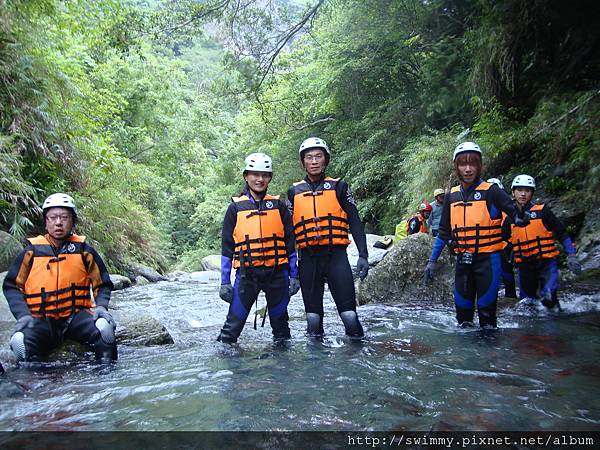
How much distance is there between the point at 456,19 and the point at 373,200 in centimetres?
630

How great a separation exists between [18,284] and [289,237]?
2.60 meters

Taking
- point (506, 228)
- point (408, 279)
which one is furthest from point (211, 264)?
point (506, 228)

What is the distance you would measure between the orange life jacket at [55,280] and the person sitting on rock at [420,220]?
298 inches

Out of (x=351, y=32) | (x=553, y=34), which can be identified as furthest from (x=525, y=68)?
(x=351, y=32)

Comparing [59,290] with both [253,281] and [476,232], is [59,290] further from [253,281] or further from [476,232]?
[476,232]

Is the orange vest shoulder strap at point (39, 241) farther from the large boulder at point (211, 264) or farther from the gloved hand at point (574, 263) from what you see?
the large boulder at point (211, 264)

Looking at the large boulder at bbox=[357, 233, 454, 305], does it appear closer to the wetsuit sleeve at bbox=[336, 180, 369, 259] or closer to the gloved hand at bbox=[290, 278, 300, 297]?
the wetsuit sleeve at bbox=[336, 180, 369, 259]

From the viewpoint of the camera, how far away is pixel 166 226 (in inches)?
1411

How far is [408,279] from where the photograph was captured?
780 centimetres

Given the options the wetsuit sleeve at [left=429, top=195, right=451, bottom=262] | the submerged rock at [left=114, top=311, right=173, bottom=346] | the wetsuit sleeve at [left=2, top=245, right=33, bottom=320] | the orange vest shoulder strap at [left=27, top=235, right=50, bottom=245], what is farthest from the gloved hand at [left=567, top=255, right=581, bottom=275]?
the wetsuit sleeve at [left=2, top=245, right=33, bottom=320]

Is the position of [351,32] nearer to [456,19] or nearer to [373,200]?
[456,19]

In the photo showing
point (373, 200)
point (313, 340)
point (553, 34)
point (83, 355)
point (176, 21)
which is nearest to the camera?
point (83, 355)

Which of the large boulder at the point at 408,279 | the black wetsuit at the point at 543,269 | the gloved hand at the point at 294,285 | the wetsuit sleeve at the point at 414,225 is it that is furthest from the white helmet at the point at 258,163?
the wetsuit sleeve at the point at 414,225

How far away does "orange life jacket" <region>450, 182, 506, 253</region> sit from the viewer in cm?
479
